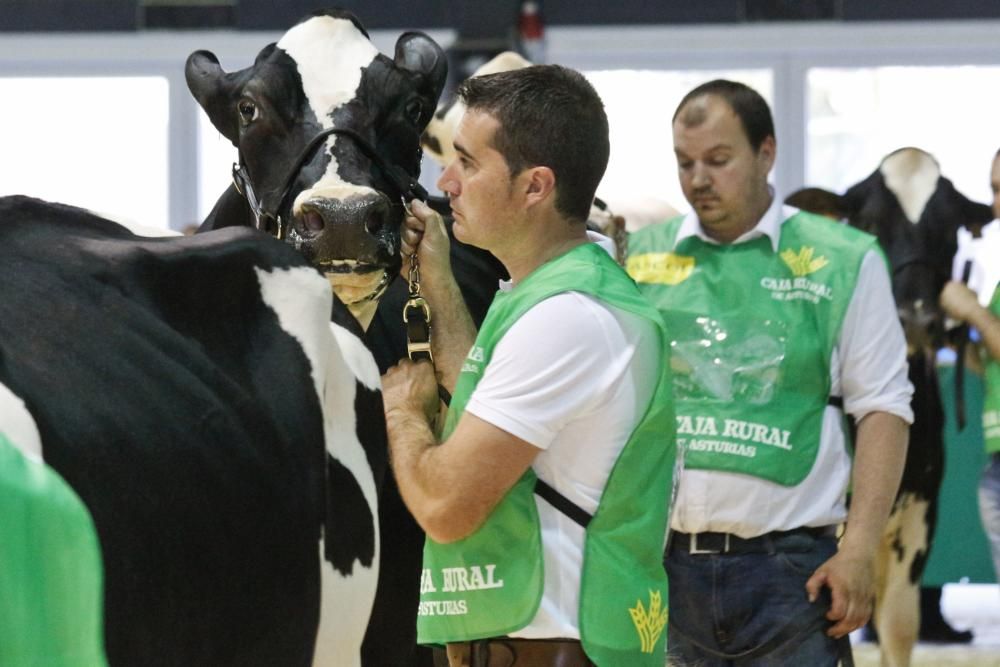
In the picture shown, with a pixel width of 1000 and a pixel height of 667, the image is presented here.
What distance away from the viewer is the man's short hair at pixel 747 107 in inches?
138

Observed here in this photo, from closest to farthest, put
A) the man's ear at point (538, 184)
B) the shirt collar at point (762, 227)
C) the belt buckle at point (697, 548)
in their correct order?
the man's ear at point (538, 184)
the belt buckle at point (697, 548)
the shirt collar at point (762, 227)

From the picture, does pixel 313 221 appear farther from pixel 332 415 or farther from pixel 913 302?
pixel 913 302

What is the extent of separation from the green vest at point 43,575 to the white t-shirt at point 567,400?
1408 mm

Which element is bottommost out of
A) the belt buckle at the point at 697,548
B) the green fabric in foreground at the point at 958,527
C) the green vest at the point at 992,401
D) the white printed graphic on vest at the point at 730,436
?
the green fabric in foreground at the point at 958,527

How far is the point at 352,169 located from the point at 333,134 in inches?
4.2

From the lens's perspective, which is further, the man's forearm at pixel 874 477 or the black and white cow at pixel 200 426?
the man's forearm at pixel 874 477

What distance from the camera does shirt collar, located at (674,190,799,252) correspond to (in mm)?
3461

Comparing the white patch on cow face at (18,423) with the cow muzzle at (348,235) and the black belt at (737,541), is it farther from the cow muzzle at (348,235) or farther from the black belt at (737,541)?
the black belt at (737,541)

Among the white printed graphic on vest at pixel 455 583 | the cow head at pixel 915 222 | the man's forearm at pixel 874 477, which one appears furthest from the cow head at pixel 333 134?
the cow head at pixel 915 222

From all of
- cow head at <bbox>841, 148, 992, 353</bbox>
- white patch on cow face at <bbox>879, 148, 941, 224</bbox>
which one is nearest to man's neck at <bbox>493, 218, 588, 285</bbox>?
cow head at <bbox>841, 148, 992, 353</bbox>

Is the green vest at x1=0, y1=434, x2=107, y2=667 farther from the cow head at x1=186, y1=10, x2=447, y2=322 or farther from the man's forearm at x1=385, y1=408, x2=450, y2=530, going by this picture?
the cow head at x1=186, y1=10, x2=447, y2=322

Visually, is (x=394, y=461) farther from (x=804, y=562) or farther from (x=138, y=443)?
(x=804, y=562)

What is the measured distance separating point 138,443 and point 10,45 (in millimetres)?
9046

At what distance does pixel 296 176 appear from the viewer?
10.2 ft
